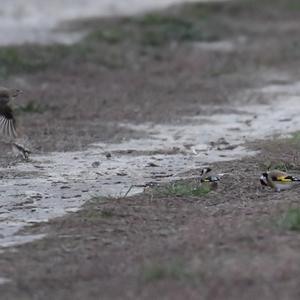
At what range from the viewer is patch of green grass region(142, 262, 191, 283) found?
7.98 meters

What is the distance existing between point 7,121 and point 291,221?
5.52m

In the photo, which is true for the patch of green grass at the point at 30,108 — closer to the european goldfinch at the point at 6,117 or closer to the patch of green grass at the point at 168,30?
the european goldfinch at the point at 6,117

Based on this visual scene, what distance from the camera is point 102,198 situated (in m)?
11.1

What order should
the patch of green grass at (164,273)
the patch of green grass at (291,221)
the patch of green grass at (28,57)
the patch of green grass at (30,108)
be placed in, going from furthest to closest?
the patch of green grass at (28,57), the patch of green grass at (30,108), the patch of green grass at (291,221), the patch of green grass at (164,273)

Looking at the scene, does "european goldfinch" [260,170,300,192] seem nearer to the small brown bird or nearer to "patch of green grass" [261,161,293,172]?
"patch of green grass" [261,161,293,172]

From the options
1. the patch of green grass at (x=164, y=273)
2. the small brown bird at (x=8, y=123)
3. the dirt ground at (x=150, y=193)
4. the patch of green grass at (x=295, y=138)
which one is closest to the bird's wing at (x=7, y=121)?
the small brown bird at (x=8, y=123)

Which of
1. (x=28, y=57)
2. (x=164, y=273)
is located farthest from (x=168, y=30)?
(x=164, y=273)

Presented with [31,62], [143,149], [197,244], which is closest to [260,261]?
[197,244]

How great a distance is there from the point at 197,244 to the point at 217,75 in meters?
13.3

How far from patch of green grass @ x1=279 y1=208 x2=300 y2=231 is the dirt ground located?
0.05 m

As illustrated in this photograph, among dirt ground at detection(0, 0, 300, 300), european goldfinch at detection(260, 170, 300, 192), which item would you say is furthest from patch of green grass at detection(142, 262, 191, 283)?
european goldfinch at detection(260, 170, 300, 192)

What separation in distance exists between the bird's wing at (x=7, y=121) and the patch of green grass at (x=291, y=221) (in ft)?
17.2

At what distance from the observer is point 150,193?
11.4 m

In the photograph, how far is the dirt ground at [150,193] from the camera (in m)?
8.00
